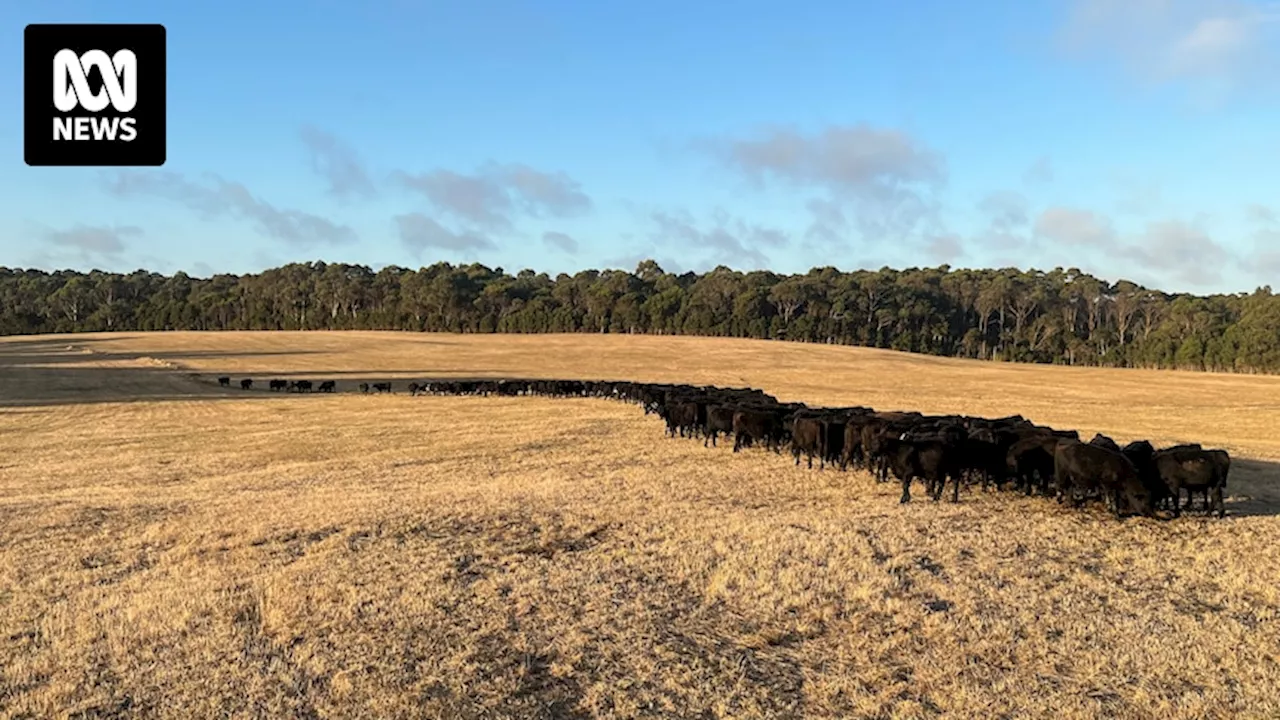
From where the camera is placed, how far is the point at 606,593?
969 centimetres

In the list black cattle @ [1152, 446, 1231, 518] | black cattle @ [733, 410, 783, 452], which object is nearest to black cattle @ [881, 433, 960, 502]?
black cattle @ [1152, 446, 1231, 518]

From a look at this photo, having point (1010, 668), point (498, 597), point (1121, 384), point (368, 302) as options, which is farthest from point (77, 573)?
point (368, 302)

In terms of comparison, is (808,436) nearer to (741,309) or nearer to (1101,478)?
(1101,478)

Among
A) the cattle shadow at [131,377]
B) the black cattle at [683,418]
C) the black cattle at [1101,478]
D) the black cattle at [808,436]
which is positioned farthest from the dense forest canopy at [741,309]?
the black cattle at [1101,478]

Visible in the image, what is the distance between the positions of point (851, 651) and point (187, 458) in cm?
2069

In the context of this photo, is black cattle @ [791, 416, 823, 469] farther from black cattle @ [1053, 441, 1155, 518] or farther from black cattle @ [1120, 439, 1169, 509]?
black cattle @ [1120, 439, 1169, 509]

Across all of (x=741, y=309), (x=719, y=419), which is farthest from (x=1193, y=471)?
(x=741, y=309)

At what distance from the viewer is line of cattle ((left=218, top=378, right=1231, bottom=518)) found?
14148 millimetres

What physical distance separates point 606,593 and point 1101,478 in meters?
9.09

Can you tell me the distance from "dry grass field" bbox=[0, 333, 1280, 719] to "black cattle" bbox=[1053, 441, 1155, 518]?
508mm

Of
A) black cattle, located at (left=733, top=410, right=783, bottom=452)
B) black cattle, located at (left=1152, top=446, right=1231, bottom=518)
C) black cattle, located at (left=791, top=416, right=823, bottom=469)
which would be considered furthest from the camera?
black cattle, located at (left=733, top=410, right=783, bottom=452)

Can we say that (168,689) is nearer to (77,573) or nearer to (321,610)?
(321,610)

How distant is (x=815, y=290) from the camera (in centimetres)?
12700

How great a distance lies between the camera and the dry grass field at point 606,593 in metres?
7.23
